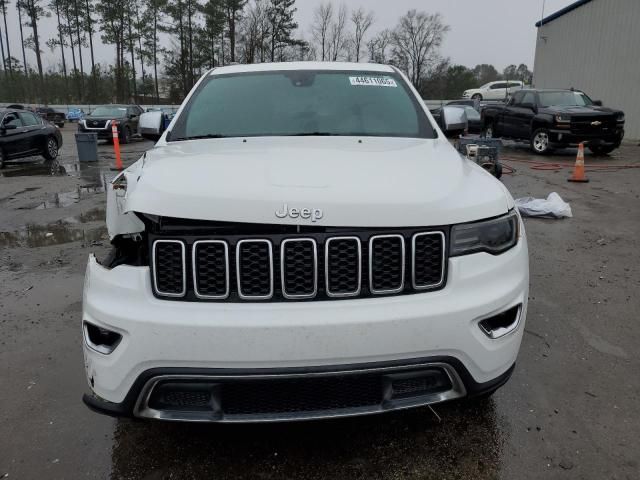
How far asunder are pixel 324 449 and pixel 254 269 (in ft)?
3.28

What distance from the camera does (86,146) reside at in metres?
14.8

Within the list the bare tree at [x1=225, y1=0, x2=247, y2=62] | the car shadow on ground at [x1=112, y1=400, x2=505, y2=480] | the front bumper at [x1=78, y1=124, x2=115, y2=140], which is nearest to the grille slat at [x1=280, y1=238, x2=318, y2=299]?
the car shadow on ground at [x1=112, y1=400, x2=505, y2=480]

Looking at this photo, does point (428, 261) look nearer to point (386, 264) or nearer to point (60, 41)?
point (386, 264)

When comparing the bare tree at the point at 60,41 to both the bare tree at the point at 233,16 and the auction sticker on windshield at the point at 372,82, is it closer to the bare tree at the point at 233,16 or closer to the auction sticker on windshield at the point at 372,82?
the bare tree at the point at 233,16

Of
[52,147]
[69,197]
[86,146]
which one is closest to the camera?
[69,197]

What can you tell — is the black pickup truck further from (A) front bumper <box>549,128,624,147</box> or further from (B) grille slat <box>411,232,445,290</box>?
(B) grille slat <box>411,232,445,290</box>

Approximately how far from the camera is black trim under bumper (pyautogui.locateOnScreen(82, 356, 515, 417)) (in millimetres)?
1829

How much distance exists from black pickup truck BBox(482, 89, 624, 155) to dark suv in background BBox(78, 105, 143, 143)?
14.7 meters

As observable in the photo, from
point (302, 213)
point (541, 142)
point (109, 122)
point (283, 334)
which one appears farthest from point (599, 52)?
point (283, 334)

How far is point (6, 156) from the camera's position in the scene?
13.6 meters

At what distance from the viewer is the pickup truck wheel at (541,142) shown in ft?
45.9

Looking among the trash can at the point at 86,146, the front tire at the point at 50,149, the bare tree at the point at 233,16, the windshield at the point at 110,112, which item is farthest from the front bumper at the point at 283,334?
the bare tree at the point at 233,16

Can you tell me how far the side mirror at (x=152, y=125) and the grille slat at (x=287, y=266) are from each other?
82.6 inches

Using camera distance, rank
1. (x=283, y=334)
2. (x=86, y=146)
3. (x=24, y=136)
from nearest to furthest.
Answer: (x=283, y=334), (x=24, y=136), (x=86, y=146)
